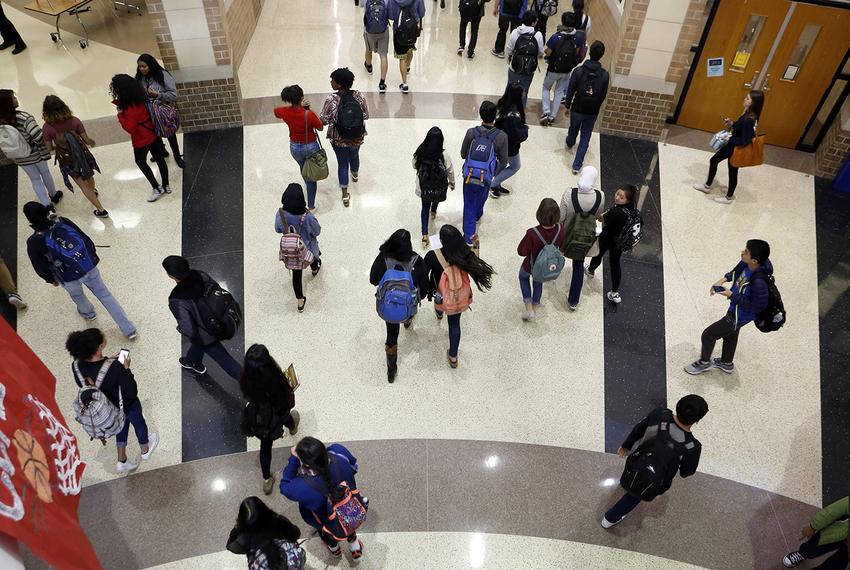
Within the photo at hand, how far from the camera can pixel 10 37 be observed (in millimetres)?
9336

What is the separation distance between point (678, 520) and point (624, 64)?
5.57 m

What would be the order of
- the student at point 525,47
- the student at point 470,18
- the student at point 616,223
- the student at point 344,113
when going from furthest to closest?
the student at point 470,18 < the student at point 525,47 < the student at point 344,113 < the student at point 616,223

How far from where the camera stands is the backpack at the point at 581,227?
534cm

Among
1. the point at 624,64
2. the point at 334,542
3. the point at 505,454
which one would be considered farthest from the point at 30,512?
the point at 624,64

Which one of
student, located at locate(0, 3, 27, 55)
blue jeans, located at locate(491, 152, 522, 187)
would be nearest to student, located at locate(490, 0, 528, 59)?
blue jeans, located at locate(491, 152, 522, 187)

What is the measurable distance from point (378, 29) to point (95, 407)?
19.7 feet

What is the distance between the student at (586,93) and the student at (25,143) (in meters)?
5.82

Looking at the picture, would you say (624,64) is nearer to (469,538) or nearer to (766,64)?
(766,64)

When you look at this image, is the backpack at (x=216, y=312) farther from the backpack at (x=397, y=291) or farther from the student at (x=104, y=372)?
the backpack at (x=397, y=291)

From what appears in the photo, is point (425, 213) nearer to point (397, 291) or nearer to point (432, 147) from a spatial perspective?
point (432, 147)

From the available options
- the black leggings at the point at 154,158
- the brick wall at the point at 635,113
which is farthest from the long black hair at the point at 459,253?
the brick wall at the point at 635,113

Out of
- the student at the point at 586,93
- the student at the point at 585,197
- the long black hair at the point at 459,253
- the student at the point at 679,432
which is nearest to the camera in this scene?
the student at the point at 679,432

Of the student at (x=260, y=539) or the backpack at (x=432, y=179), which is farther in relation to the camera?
the backpack at (x=432, y=179)

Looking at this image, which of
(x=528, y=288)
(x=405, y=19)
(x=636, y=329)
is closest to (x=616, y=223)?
(x=528, y=288)
